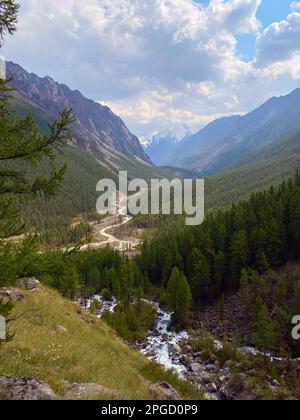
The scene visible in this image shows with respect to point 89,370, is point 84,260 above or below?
below

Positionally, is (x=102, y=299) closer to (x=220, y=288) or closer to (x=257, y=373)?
(x=220, y=288)

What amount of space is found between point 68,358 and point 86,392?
486cm

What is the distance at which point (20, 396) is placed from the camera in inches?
321

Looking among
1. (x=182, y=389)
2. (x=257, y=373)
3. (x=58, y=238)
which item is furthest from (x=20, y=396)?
(x=58, y=238)

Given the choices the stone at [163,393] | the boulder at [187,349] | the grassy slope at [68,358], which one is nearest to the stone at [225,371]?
the boulder at [187,349]

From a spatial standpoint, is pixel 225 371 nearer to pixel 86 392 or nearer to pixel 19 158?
pixel 86 392

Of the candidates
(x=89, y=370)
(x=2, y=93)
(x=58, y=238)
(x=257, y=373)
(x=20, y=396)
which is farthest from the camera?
(x=58, y=238)

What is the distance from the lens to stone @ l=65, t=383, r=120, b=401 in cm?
938

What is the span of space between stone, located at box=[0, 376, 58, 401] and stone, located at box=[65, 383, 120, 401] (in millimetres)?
893

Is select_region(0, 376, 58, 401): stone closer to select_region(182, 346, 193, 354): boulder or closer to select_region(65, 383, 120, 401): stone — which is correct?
select_region(65, 383, 120, 401): stone

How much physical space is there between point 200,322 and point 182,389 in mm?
57505

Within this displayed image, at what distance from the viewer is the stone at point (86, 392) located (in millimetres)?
9383

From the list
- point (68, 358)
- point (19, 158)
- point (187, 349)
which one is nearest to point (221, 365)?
point (187, 349)

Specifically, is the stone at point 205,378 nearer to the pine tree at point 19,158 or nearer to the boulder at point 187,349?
the boulder at point 187,349
